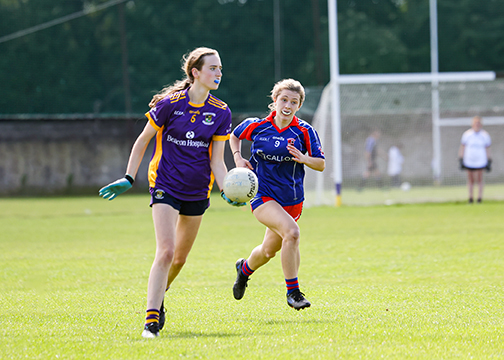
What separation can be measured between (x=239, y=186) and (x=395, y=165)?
19.3 meters

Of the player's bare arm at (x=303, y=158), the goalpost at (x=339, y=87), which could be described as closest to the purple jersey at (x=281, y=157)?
the player's bare arm at (x=303, y=158)

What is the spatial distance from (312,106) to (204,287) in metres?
13.9

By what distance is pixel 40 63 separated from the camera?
95.6ft

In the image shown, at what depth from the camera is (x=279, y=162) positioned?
5941 mm

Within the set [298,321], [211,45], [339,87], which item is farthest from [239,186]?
[211,45]

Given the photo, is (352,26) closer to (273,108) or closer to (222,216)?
(222,216)

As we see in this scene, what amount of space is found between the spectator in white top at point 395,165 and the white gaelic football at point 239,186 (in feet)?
61.8

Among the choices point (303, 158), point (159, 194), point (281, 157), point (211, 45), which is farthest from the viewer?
point (211, 45)

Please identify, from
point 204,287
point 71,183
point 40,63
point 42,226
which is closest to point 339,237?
point 204,287

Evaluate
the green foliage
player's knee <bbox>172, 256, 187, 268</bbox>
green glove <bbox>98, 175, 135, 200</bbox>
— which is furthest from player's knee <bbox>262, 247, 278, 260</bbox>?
the green foliage

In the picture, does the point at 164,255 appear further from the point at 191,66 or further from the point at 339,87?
the point at 339,87

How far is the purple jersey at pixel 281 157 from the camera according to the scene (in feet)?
19.4

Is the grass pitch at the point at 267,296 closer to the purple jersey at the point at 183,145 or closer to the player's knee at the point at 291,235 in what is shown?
the player's knee at the point at 291,235

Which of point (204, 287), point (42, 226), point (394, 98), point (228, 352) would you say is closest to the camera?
point (228, 352)
